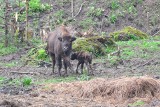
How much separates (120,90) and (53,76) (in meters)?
5.94

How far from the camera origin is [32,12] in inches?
1437

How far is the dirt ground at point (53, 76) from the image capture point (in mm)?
11266

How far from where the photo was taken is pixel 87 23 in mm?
35062

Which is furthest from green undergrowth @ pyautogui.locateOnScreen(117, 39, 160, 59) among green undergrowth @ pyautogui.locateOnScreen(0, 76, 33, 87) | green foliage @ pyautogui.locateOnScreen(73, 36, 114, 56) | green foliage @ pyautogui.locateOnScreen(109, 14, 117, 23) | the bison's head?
green foliage @ pyautogui.locateOnScreen(109, 14, 117, 23)

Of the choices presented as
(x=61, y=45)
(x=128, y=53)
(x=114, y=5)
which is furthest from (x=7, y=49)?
(x=114, y=5)

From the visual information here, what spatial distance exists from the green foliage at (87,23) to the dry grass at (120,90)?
71.0 ft

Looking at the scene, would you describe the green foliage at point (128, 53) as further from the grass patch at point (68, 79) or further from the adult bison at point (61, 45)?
the grass patch at point (68, 79)

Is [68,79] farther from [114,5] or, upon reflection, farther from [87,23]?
[114,5]

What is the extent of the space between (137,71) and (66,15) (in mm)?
19141

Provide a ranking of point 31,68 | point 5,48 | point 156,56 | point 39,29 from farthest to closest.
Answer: point 39,29
point 5,48
point 156,56
point 31,68

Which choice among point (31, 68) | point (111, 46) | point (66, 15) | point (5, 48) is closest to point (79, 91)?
point (31, 68)

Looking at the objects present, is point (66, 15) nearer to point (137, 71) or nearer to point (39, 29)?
point (39, 29)

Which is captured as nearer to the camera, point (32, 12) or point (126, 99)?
point (126, 99)

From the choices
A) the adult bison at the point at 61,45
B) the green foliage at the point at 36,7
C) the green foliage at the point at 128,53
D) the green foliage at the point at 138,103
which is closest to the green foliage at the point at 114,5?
the green foliage at the point at 36,7
